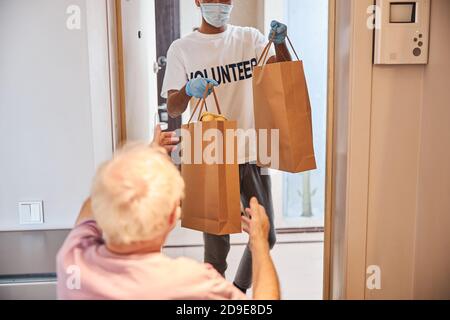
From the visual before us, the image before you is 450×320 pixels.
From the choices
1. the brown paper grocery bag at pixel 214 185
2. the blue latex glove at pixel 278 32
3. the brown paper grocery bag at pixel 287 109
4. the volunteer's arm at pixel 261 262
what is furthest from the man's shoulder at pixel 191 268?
the blue latex glove at pixel 278 32

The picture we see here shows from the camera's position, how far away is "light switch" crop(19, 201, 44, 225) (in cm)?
178

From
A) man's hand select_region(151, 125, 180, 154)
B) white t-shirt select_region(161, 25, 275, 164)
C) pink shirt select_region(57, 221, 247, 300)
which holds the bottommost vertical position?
pink shirt select_region(57, 221, 247, 300)

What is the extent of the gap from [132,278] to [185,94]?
2.94 ft

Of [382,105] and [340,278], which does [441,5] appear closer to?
[382,105]

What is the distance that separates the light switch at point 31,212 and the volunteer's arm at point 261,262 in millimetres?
942

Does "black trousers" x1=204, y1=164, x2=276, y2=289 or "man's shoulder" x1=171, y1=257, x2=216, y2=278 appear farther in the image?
"black trousers" x1=204, y1=164, x2=276, y2=289

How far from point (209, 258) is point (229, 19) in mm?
915

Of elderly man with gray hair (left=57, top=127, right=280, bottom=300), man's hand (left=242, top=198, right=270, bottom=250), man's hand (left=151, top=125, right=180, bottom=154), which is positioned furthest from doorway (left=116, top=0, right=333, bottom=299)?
elderly man with gray hair (left=57, top=127, right=280, bottom=300)

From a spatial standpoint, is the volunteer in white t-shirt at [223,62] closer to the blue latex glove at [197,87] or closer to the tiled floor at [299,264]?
the blue latex glove at [197,87]

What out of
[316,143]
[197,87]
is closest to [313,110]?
[316,143]

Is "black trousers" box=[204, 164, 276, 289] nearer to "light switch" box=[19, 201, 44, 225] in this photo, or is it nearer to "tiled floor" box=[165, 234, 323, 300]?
"tiled floor" box=[165, 234, 323, 300]

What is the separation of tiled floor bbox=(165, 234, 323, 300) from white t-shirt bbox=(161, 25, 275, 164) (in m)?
0.42

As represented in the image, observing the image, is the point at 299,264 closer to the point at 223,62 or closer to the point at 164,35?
the point at 223,62

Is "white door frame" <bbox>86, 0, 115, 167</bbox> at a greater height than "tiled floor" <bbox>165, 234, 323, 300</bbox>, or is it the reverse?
Answer: "white door frame" <bbox>86, 0, 115, 167</bbox>
